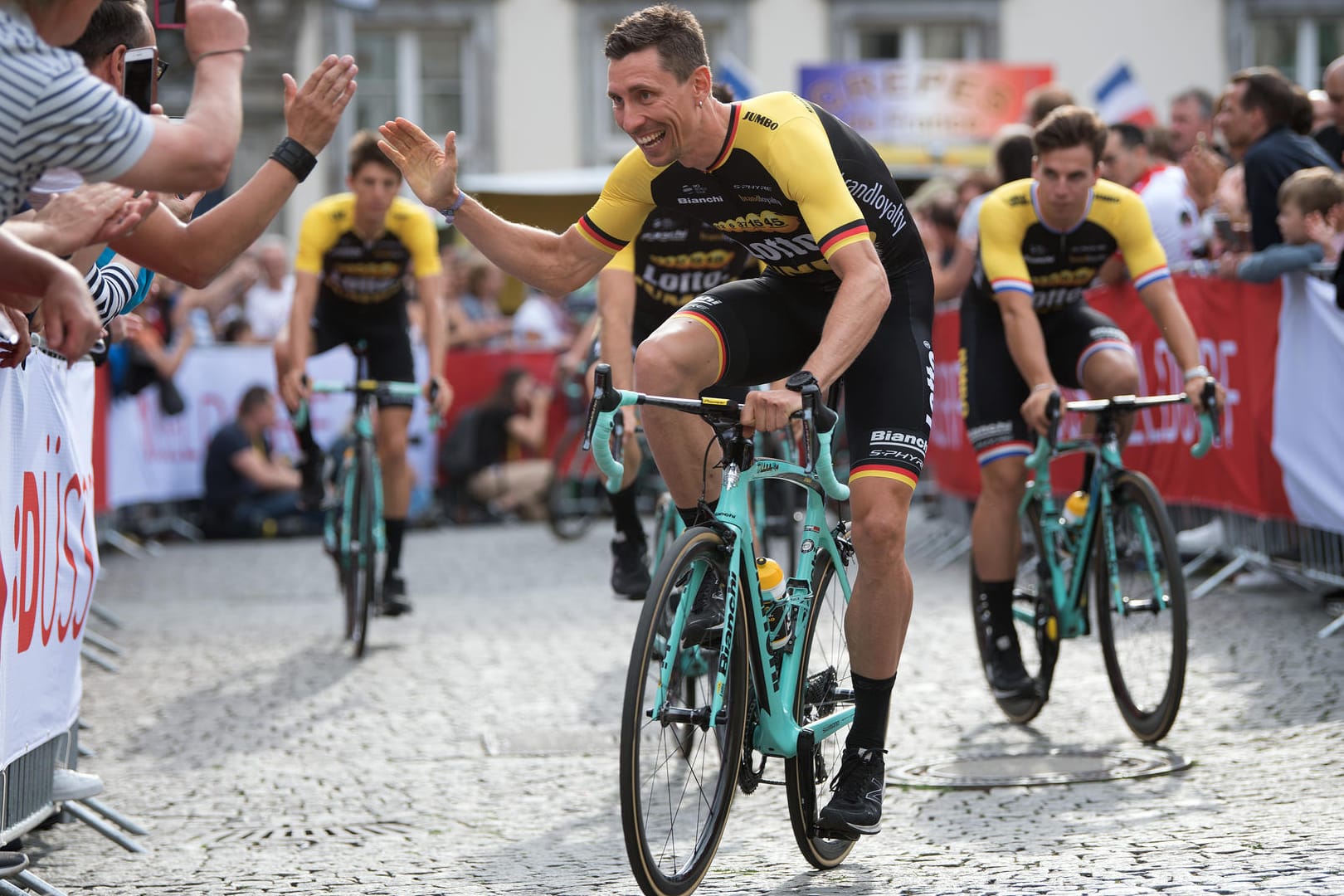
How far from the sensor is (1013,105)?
2542cm

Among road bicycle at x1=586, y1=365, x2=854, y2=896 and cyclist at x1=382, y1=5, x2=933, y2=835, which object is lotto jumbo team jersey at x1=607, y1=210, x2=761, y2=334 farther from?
road bicycle at x1=586, y1=365, x2=854, y2=896

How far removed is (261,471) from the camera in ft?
53.2

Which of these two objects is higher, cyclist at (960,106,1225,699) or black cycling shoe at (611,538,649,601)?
cyclist at (960,106,1225,699)

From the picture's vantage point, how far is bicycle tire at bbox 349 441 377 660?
9.02 m

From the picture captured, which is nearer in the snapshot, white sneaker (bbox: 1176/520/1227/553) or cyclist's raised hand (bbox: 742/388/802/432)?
cyclist's raised hand (bbox: 742/388/802/432)

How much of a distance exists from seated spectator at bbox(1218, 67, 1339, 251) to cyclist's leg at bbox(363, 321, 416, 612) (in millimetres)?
4380

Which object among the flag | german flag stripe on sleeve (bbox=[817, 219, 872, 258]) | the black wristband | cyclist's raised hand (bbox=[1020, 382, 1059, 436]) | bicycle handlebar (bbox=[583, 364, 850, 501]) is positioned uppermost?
the flag

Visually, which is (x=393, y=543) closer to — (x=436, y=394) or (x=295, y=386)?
(x=436, y=394)

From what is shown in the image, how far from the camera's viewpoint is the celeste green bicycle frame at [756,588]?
14.2 ft

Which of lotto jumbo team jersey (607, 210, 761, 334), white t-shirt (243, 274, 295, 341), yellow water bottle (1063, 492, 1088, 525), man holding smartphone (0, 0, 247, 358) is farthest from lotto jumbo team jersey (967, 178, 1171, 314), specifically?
white t-shirt (243, 274, 295, 341)

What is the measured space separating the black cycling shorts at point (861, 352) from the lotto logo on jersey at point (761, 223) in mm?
208

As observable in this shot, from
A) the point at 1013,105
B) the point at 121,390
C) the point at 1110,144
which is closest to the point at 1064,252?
the point at 1110,144

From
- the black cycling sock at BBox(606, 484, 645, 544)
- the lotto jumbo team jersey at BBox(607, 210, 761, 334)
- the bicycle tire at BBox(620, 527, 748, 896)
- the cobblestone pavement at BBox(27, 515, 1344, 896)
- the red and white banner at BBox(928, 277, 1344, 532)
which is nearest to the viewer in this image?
the bicycle tire at BBox(620, 527, 748, 896)

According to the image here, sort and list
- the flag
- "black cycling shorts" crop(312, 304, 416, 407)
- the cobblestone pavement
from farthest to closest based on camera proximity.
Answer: the flag, "black cycling shorts" crop(312, 304, 416, 407), the cobblestone pavement
